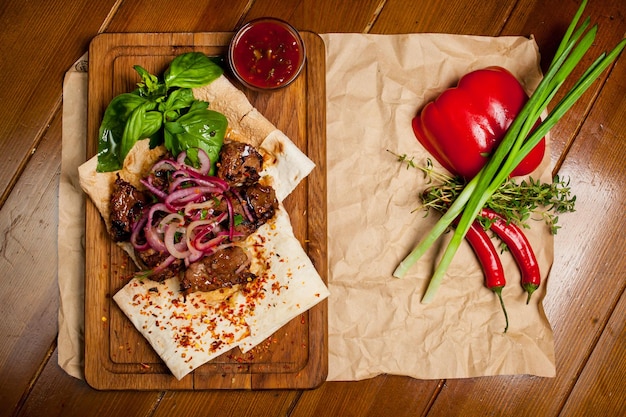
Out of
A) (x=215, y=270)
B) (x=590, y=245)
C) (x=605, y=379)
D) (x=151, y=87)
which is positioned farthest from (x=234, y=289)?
(x=605, y=379)

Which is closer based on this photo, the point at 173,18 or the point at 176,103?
the point at 176,103

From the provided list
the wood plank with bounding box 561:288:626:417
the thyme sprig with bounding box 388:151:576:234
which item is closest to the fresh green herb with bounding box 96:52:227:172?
the thyme sprig with bounding box 388:151:576:234

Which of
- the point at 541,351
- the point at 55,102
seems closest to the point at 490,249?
the point at 541,351

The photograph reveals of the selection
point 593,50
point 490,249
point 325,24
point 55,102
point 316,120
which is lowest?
point 55,102

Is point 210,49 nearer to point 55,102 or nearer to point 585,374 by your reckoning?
point 55,102

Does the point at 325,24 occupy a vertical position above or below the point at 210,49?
above

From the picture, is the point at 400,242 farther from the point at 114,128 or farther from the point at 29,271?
the point at 29,271
